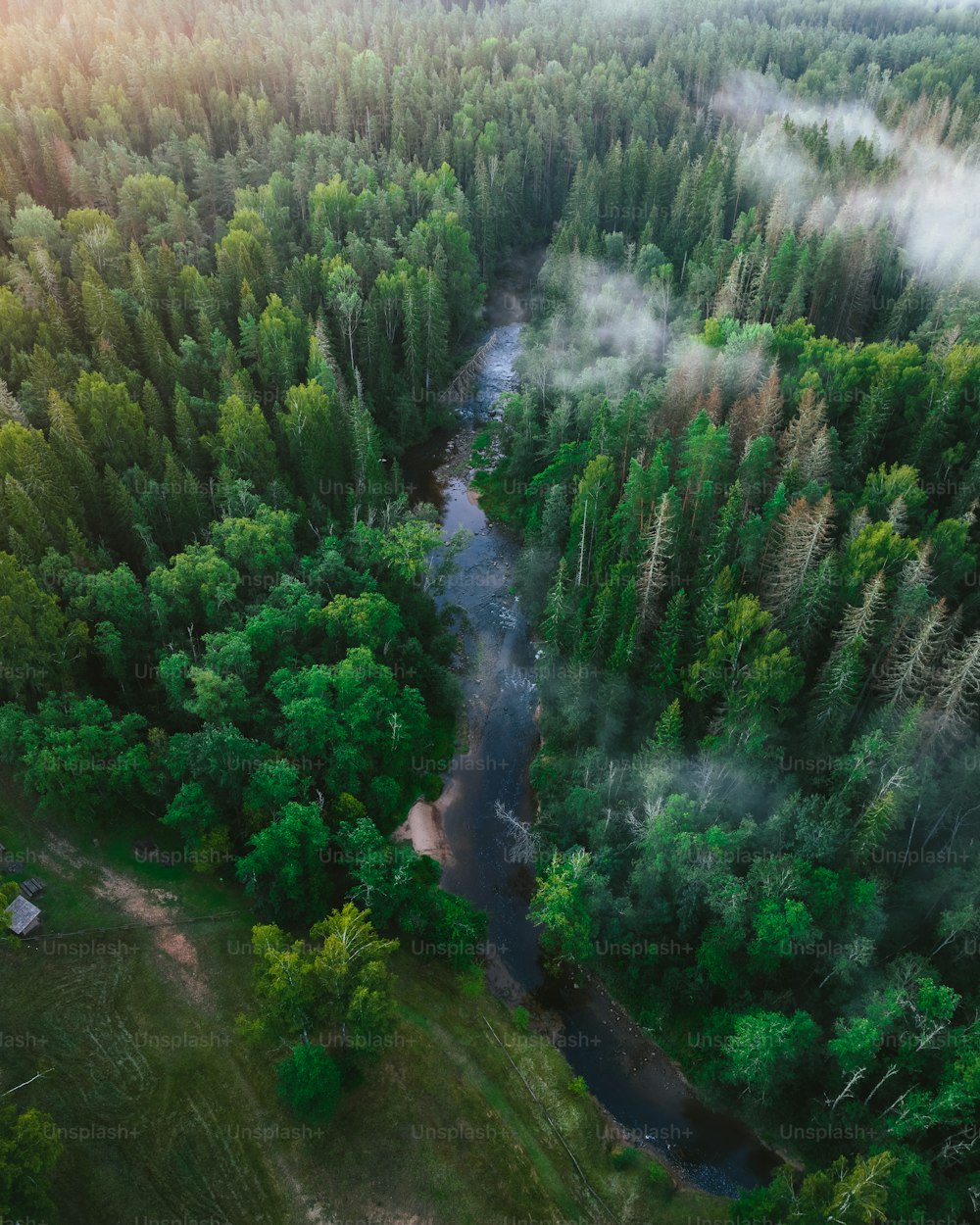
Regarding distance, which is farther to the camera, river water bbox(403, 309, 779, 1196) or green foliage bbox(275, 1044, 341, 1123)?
river water bbox(403, 309, 779, 1196)

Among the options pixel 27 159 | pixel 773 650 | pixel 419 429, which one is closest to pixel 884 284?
pixel 419 429

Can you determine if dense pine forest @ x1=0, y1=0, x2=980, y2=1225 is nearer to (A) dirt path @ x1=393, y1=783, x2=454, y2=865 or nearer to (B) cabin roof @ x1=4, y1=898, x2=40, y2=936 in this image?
(A) dirt path @ x1=393, y1=783, x2=454, y2=865

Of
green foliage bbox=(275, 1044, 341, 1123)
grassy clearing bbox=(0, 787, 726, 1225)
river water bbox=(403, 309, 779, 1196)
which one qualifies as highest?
green foliage bbox=(275, 1044, 341, 1123)

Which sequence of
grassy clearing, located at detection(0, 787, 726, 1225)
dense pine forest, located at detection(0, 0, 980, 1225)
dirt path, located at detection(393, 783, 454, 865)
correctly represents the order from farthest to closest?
dirt path, located at detection(393, 783, 454, 865), dense pine forest, located at detection(0, 0, 980, 1225), grassy clearing, located at detection(0, 787, 726, 1225)

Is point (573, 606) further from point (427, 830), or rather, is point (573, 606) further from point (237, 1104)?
point (237, 1104)

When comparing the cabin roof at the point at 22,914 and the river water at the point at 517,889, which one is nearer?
the cabin roof at the point at 22,914

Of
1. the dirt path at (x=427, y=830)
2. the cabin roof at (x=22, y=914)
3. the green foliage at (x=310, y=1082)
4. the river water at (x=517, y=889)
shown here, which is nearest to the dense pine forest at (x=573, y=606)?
the green foliage at (x=310, y=1082)

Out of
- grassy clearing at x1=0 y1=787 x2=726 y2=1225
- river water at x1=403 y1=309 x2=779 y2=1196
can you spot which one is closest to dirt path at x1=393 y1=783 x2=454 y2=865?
river water at x1=403 y1=309 x2=779 y2=1196

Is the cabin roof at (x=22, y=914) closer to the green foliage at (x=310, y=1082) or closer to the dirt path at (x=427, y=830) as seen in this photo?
the green foliage at (x=310, y=1082)
